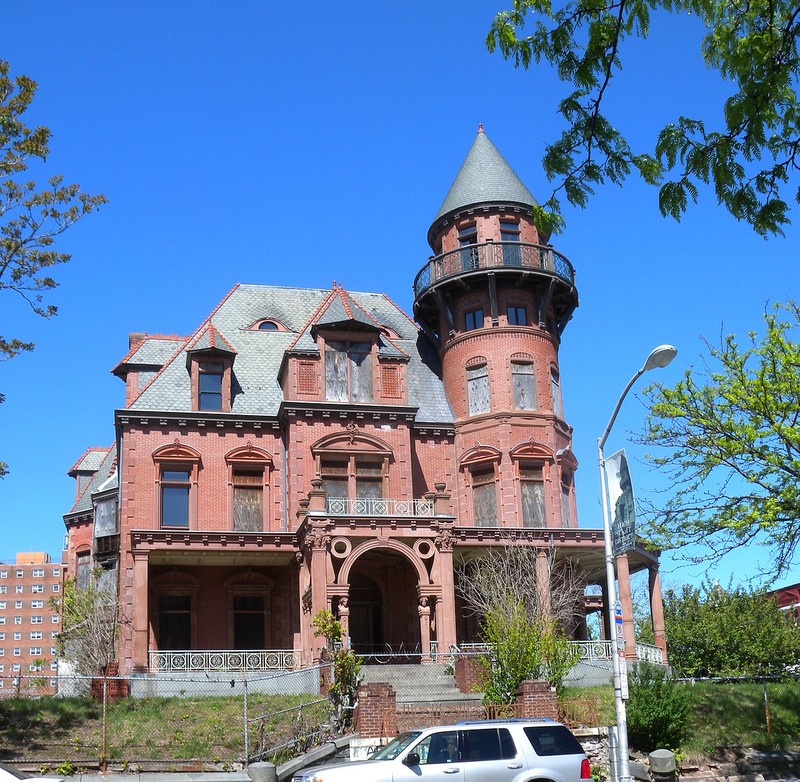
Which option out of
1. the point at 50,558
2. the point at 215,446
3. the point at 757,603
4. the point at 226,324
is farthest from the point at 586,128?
the point at 50,558

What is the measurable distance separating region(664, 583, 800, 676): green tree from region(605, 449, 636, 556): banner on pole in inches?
1028

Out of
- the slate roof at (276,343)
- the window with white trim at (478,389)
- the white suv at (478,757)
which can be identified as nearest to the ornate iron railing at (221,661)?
the slate roof at (276,343)

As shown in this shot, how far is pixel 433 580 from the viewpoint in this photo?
32.3 meters

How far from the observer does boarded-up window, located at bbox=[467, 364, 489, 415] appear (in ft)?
127

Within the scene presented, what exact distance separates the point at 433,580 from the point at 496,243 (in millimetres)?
13414

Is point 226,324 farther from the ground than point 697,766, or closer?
farther from the ground

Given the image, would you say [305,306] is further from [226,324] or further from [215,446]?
[215,446]

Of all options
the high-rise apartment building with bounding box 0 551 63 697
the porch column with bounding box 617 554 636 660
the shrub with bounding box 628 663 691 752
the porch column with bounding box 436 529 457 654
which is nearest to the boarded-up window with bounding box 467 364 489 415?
the porch column with bounding box 436 529 457 654

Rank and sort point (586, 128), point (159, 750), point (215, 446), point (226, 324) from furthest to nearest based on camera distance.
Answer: point (226, 324)
point (215, 446)
point (159, 750)
point (586, 128)

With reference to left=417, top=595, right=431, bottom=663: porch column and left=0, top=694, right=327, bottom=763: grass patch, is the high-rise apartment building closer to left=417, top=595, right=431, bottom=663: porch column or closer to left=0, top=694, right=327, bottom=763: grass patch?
left=417, top=595, right=431, bottom=663: porch column

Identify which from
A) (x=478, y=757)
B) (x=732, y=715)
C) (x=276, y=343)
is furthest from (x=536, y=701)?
(x=276, y=343)

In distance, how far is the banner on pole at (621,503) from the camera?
58.4 feet

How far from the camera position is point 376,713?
73.1 ft

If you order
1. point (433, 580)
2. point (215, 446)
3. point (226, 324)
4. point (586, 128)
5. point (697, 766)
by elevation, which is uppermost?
point (226, 324)
